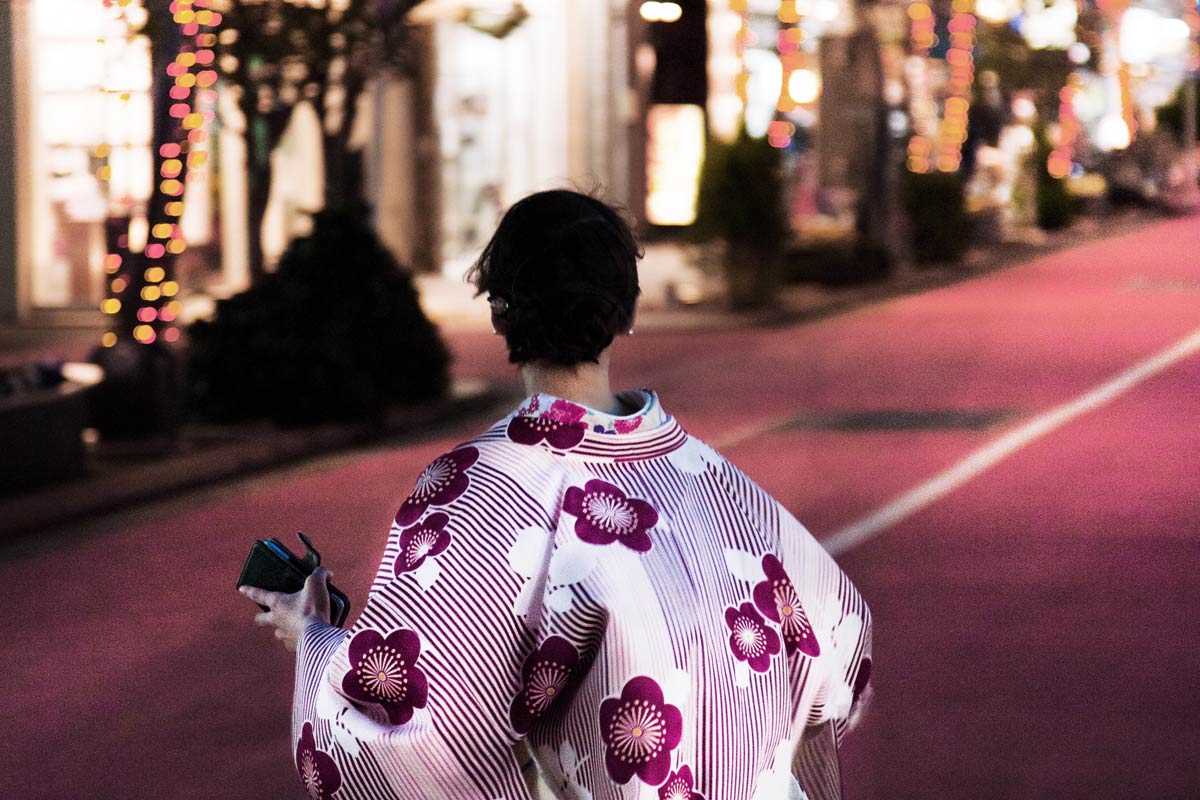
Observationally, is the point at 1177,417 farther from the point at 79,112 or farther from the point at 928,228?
the point at 928,228

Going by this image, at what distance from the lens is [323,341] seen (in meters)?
14.4

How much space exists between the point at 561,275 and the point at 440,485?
315mm

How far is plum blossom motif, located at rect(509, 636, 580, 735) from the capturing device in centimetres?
263

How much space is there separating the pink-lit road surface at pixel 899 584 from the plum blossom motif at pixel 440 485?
3292 millimetres

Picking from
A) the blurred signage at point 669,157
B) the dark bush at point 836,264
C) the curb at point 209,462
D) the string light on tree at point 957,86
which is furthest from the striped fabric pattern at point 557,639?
the string light on tree at point 957,86

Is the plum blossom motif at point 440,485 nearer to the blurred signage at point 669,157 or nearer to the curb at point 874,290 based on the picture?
the curb at point 874,290

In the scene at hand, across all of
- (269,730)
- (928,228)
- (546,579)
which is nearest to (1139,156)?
(928,228)

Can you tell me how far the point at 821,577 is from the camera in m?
2.90

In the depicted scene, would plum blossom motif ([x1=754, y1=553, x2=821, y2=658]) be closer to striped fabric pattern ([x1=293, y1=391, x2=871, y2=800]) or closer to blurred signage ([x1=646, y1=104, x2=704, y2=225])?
striped fabric pattern ([x1=293, y1=391, x2=871, y2=800])

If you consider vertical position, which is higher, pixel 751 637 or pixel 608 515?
pixel 608 515

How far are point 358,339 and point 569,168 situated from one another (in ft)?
57.6

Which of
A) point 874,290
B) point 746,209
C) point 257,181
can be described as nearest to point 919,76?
point 874,290

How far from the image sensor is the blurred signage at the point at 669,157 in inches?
1455

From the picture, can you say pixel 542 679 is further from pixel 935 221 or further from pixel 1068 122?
pixel 1068 122
